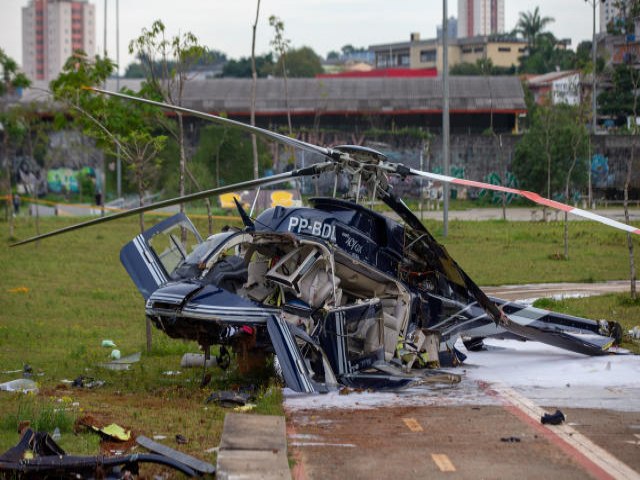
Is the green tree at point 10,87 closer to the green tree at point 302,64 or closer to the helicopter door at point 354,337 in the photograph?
the helicopter door at point 354,337

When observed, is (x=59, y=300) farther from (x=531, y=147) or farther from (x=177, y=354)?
(x=531, y=147)

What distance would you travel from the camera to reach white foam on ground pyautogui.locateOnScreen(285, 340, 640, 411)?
520 inches

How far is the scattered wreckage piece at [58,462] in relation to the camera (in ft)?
28.9

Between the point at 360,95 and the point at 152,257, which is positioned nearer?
the point at 152,257

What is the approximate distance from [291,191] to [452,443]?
43.0 metres

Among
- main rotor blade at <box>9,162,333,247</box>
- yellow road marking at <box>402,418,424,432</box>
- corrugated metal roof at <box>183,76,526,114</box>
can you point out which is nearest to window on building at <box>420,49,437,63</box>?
corrugated metal roof at <box>183,76,526,114</box>

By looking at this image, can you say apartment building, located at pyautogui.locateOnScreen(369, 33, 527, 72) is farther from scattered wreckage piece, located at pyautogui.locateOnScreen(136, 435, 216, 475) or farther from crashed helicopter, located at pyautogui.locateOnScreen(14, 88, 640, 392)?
scattered wreckage piece, located at pyautogui.locateOnScreen(136, 435, 216, 475)

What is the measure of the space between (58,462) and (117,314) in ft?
46.0

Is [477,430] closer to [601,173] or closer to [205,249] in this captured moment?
[205,249]

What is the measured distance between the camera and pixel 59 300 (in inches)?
957

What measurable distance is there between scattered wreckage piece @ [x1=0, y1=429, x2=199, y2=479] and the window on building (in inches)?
6151

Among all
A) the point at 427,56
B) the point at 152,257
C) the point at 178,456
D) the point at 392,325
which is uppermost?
the point at 427,56

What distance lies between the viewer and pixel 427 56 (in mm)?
163875

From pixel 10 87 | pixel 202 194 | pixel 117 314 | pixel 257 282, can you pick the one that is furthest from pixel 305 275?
pixel 10 87
